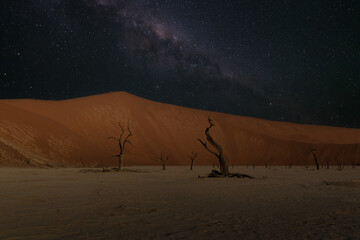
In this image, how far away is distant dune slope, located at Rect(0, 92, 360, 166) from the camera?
193 ft

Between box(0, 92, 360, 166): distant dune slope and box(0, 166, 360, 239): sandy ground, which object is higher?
box(0, 92, 360, 166): distant dune slope

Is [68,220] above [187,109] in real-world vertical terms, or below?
below

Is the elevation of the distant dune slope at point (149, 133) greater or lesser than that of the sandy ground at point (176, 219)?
greater

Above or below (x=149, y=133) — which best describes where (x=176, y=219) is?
below

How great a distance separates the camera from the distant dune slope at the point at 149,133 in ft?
193

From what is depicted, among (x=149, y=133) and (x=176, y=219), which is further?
(x=149, y=133)

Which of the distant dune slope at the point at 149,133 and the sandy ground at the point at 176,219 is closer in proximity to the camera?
the sandy ground at the point at 176,219

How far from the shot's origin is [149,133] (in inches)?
3342

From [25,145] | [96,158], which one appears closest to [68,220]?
[25,145]

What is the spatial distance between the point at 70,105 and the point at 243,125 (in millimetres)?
48663

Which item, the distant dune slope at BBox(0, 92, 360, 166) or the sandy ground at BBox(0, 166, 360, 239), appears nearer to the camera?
the sandy ground at BBox(0, 166, 360, 239)

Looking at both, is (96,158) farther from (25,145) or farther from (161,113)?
(161,113)

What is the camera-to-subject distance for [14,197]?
43.0 feet

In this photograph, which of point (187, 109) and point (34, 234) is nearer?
point (34, 234)
